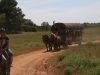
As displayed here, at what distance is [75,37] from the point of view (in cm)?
2609

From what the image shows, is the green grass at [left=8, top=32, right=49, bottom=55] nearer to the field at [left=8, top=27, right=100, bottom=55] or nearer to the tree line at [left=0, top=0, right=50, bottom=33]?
the field at [left=8, top=27, right=100, bottom=55]

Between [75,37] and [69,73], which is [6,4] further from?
[69,73]

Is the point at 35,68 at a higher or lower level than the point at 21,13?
lower

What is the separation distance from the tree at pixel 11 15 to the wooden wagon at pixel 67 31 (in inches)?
1652

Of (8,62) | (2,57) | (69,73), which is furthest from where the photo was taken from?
(69,73)

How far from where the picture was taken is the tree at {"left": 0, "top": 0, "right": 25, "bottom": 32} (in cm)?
6569

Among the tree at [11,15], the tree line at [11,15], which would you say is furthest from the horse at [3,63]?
the tree at [11,15]

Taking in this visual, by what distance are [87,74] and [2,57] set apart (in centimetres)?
364

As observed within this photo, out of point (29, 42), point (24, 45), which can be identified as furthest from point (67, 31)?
point (29, 42)

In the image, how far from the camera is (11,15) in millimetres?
66938

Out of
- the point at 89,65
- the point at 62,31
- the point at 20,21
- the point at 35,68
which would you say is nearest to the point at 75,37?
the point at 62,31

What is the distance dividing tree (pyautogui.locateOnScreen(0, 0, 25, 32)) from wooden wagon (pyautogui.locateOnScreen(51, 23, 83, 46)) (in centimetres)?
4197

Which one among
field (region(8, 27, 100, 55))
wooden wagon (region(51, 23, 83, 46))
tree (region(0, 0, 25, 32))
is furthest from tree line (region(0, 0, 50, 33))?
wooden wagon (region(51, 23, 83, 46))

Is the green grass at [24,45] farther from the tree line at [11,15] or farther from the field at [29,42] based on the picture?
the tree line at [11,15]
